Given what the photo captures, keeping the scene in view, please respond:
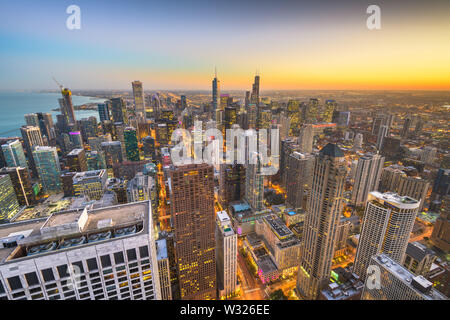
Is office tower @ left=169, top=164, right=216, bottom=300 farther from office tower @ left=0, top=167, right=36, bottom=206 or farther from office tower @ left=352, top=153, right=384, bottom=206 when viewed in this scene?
office tower @ left=0, top=167, right=36, bottom=206

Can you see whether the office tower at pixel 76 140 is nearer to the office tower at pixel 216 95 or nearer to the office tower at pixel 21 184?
the office tower at pixel 21 184

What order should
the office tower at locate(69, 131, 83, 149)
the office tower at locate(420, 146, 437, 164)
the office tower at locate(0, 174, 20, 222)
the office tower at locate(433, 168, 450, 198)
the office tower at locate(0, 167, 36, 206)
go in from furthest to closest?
the office tower at locate(69, 131, 83, 149)
the office tower at locate(420, 146, 437, 164)
the office tower at locate(433, 168, 450, 198)
the office tower at locate(0, 167, 36, 206)
the office tower at locate(0, 174, 20, 222)

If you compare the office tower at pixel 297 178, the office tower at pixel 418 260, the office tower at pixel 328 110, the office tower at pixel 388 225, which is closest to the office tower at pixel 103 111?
the office tower at pixel 297 178

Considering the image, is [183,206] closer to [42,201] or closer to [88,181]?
[88,181]

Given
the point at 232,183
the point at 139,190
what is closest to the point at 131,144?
the point at 139,190

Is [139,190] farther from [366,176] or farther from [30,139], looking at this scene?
[366,176]

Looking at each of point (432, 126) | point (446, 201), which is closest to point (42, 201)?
point (446, 201)

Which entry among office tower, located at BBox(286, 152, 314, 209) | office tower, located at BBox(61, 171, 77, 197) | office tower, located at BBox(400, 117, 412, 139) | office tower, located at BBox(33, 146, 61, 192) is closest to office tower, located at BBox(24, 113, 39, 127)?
office tower, located at BBox(33, 146, 61, 192)
